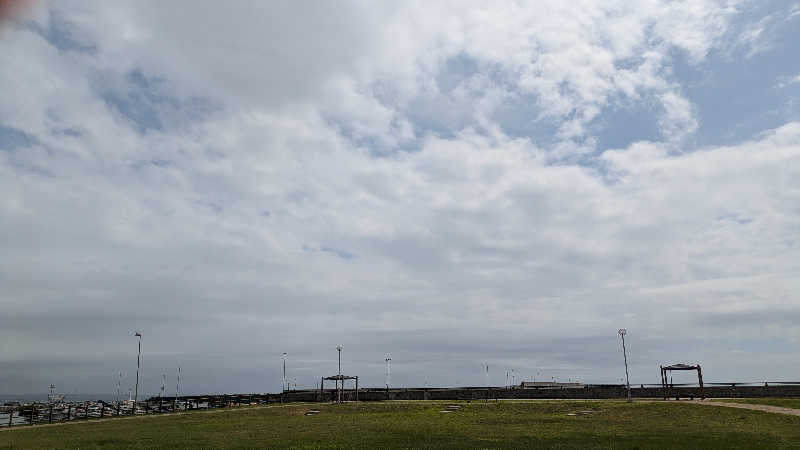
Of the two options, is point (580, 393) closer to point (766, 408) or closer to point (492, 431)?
point (766, 408)

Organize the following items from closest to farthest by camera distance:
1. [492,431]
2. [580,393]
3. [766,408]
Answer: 1. [492,431]
2. [766,408]
3. [580,393]

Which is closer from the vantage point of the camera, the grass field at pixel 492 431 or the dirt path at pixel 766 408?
the grass field at pixel 492 431

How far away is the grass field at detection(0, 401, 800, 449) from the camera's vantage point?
28.4 m

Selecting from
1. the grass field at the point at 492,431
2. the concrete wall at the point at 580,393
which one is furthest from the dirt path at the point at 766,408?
the concrete wall at the point at 580,393

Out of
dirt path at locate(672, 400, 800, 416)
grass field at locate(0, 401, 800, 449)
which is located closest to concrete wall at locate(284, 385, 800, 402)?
dirt path at locate(672, 400, 800, 416)

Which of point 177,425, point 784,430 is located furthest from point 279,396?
point 784,430

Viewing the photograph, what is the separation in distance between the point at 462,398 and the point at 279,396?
114 feet

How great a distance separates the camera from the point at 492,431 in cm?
3509

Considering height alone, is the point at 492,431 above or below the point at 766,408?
below

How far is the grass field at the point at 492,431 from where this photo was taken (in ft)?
93.2

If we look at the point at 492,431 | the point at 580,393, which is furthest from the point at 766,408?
the point at 580,393

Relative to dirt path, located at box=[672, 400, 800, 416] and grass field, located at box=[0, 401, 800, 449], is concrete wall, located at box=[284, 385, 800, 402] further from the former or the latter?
grass field, located at box=[0, 401, 800, 449]

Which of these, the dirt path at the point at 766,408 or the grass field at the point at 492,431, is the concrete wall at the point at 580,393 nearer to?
the dirt path at the point at 766,408

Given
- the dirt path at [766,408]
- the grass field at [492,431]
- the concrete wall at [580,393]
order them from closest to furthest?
the grass field at [492,431]
the dirt path at [766,408]
the concrete wall at [580,393]
